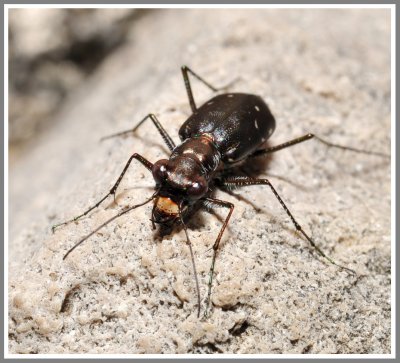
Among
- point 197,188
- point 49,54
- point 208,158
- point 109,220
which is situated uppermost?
point 49,54

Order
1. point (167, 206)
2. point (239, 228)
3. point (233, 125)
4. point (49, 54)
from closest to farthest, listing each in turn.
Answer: point (167, 206)
point (239, 228)
point (233, 125)
point (49, 54)

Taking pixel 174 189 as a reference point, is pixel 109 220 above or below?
below

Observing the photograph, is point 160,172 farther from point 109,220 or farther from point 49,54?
point 49,54

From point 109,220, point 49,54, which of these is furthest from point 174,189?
point 49,54

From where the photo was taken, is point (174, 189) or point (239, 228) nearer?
point (174, 189)

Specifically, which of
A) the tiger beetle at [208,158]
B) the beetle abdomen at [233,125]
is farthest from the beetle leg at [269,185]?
the beetle abdomen at [233,125]

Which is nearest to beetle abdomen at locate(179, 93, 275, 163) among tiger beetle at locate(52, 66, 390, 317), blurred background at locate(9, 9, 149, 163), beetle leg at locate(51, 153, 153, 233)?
tiger beetle at locate(52, 66, 390, 317)

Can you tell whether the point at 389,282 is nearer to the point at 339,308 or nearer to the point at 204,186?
the point at 339,308
